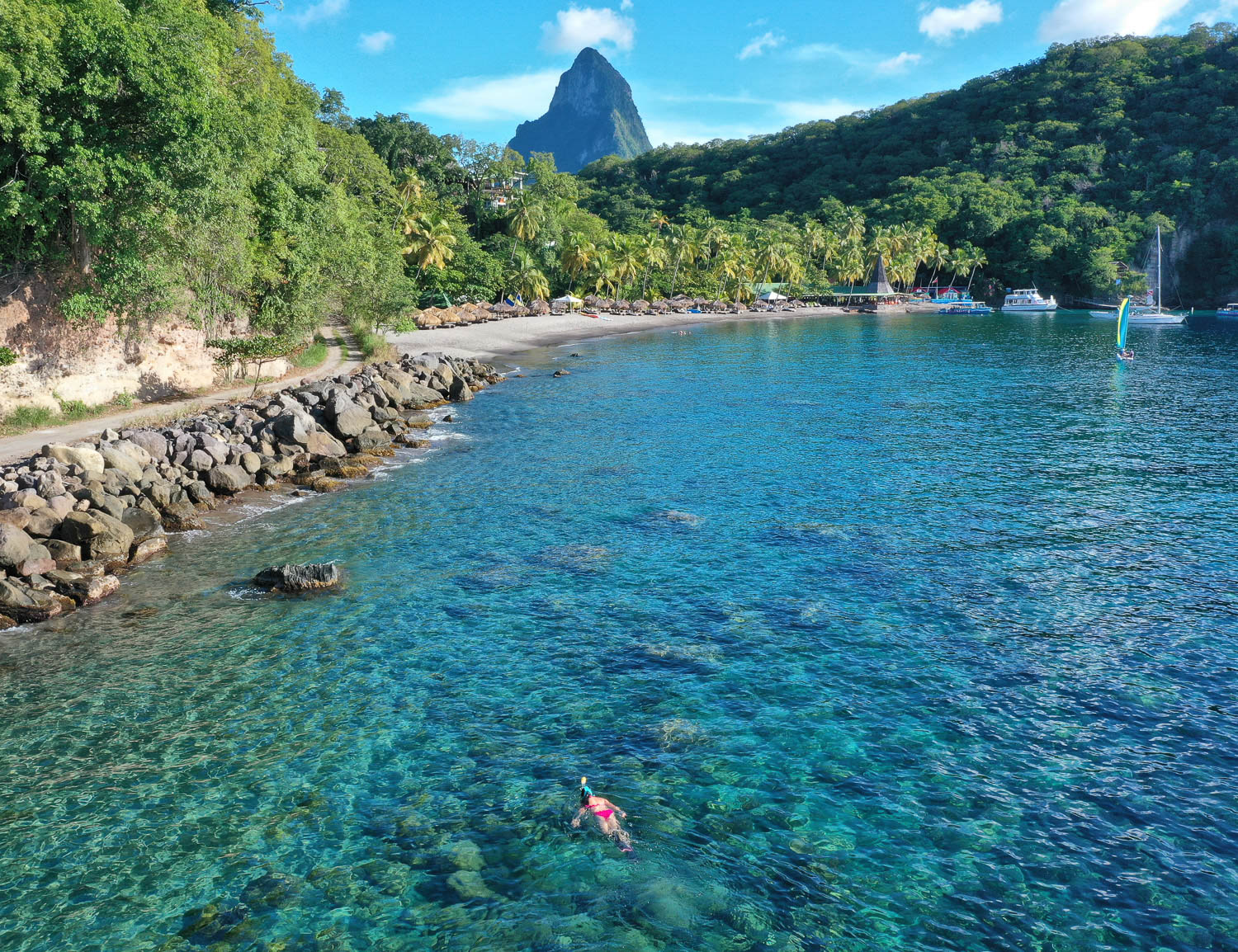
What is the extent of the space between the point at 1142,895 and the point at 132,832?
1254 cm

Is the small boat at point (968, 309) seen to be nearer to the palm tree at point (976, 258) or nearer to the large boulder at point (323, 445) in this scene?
the palm tree at point (976, 258)

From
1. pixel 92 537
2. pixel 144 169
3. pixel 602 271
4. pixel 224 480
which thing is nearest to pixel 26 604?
pixel 92 537

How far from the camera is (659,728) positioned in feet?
43.1

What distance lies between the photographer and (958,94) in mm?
190375

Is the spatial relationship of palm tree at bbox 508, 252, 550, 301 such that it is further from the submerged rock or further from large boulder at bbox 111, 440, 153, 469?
the submerged rock

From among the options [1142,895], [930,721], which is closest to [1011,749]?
[930,721]

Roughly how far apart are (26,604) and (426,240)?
8027 centimetres

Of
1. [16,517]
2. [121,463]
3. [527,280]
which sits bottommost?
[16,517]

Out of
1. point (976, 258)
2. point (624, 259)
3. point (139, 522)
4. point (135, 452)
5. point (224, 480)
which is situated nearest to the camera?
point (139, 522)

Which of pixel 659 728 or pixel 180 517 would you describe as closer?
pixel 659 728

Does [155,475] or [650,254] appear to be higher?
[650,254]

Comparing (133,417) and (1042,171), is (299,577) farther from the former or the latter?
(1042,171)

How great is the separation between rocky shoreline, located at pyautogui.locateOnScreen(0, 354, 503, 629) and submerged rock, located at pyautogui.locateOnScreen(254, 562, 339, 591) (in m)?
3.69

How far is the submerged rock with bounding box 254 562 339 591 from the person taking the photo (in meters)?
18.9
